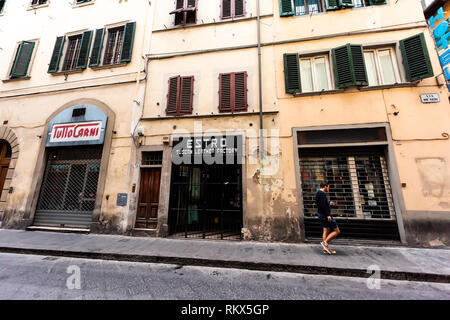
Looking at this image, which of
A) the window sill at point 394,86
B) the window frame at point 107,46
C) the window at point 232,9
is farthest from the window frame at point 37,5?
the window sill at point 394,86

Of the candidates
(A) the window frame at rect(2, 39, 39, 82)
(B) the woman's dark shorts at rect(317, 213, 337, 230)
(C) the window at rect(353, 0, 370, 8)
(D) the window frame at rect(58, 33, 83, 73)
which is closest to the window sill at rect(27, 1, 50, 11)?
(A) the window frame at rect(2, 39, 39, 82)

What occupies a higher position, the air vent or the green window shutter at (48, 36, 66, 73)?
the green window shutter at (48, 36, 66, 73)

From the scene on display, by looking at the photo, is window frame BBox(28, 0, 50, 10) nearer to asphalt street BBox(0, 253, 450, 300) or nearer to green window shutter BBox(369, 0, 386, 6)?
asphalt street BBox(0, 253, 450, 300)

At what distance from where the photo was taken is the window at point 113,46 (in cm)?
893

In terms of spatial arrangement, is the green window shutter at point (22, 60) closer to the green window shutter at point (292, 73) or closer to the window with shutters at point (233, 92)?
the window with shutters at point (233, 92)

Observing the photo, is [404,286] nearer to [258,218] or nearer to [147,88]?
[258,218]

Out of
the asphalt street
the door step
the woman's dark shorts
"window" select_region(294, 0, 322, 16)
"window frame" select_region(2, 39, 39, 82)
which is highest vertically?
"window" select_region(294, 0, 322, 16)

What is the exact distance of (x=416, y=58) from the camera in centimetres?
632

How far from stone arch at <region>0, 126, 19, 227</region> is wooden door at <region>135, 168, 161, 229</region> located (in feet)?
19.8

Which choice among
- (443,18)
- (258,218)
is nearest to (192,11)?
(258,218)

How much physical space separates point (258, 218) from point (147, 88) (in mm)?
7232

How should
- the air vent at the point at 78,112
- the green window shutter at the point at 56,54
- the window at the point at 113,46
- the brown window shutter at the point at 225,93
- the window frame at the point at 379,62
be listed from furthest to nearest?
the green window shutter at the point at 56,54 < the window at the point at 113,46 < the air vent at the point at 78,112 < the brown window shutter at the point at 225,93 < the window frame at the point at 379,62

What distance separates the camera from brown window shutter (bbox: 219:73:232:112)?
7.39 m

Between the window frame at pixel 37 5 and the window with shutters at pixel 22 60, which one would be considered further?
the window frame at pixel 37 5
